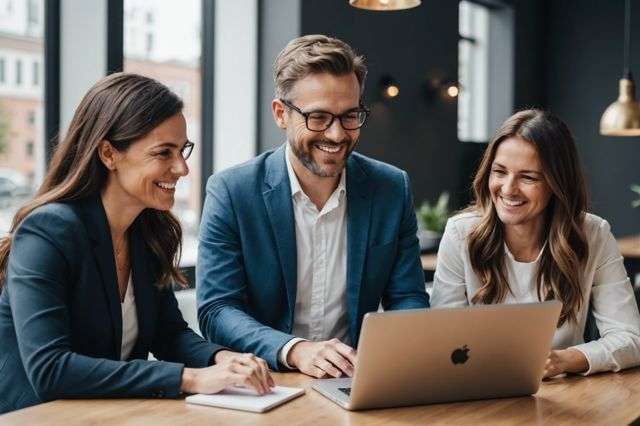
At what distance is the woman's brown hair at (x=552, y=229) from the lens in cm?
234

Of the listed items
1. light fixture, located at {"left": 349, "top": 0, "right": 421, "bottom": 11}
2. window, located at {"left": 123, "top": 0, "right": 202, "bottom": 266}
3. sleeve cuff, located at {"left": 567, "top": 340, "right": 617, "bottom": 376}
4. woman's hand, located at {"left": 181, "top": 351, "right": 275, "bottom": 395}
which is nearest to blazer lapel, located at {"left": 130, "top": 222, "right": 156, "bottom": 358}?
woman's hand, located at {"left": 181, "top": 351, "right": 275, "bottom": 395}

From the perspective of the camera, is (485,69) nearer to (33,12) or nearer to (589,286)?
(33,12)

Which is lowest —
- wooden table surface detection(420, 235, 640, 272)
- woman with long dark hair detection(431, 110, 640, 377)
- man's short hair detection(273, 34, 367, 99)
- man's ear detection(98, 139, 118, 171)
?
wooden table surface detection(420, 235, 640, 272)

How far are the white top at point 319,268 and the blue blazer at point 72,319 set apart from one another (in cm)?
41

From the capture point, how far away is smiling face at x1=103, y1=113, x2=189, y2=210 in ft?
6.39

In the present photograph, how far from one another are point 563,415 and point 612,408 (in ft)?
0.45

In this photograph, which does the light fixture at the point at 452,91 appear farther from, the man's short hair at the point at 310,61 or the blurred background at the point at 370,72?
the man's short hair at the point at 310,61

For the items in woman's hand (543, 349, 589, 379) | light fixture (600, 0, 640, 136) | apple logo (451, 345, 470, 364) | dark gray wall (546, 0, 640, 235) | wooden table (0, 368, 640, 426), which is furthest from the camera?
dark gray wall (546, 0, 640, 235)

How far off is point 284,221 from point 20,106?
73.7 inches

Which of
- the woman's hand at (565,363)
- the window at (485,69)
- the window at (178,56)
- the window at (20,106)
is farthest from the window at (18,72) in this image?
the window at (485,69)

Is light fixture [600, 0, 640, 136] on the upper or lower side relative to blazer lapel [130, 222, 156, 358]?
upper

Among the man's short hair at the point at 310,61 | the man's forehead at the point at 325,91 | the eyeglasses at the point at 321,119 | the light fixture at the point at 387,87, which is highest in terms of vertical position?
the light fixture at the point at 387,87

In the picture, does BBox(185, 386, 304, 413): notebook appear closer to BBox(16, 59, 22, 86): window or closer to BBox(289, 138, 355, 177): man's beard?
BBox(289, 138, 355, 177): man's beard

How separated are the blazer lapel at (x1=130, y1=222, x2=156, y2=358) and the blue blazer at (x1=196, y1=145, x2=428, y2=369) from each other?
0.21 metres
